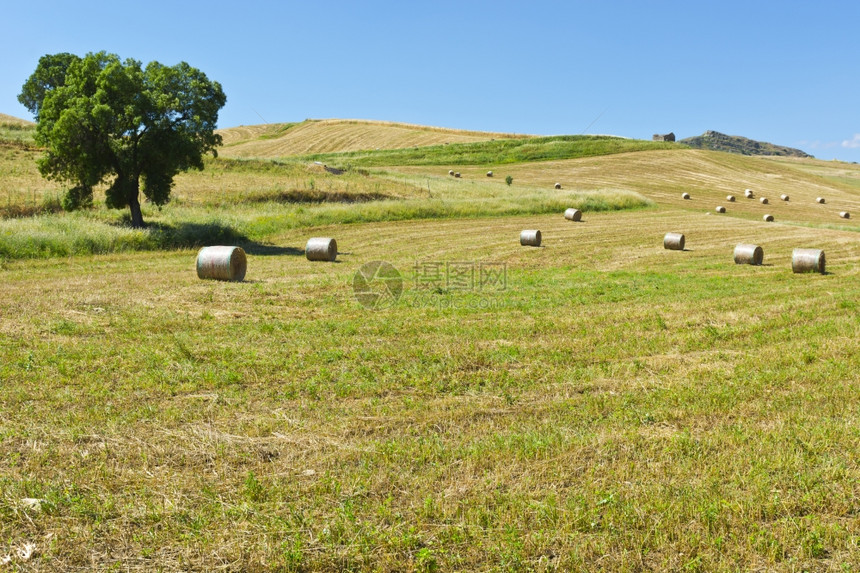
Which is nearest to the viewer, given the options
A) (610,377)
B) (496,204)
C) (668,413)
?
(668,413)

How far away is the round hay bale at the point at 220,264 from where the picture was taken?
56.7ft

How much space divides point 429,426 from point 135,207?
24.5 meters

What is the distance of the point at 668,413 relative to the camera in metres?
7.38

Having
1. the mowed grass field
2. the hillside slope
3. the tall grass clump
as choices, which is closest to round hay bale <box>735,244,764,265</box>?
the mowed grass field

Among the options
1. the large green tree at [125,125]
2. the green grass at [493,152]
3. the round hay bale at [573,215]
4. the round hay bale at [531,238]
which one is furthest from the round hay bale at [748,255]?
the green grass at [493,152]

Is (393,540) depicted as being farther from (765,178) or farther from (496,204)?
(765,178)

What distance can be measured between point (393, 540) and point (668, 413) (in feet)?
12.9

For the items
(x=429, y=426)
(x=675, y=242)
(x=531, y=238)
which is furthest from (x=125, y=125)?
(x=429, y=426)

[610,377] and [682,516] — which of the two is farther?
[610,377]

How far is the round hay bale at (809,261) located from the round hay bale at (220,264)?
1631 centimetres

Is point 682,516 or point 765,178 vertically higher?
point 765,178

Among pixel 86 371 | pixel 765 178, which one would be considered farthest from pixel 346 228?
pixel 765 178

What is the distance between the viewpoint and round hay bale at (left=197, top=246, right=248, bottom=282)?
1728 centimetres

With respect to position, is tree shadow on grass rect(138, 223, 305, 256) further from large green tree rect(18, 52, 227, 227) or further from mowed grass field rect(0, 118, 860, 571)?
mowed grass field rect(0, 118, 860, 571)
